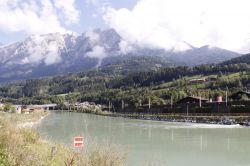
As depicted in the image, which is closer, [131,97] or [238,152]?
[238,152]

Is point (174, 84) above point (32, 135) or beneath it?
above

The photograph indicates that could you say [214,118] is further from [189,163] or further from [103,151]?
[103,151]

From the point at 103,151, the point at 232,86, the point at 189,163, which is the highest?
the point at 232,86

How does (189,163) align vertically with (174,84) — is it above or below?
below

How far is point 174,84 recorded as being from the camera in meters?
184

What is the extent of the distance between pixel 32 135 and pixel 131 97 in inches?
5342

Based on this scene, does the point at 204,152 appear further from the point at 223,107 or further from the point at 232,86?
the point at 232,86

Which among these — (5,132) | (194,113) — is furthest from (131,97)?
(5,132)

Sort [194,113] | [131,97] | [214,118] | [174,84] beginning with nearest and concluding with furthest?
[214,118] → [194,113] → [131,97] → [174,84]

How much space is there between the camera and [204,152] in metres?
34.4

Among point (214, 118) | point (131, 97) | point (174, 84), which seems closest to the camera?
point (214, 118)

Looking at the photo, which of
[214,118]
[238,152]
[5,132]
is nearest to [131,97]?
[214,118]

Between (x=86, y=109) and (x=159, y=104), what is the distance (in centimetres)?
4851

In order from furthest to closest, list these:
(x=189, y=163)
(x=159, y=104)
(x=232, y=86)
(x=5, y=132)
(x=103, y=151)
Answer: (x=232, y=86), (x=159, y=104), (x=189, y=163), (x=5, y=132), (x=103, y=151)
